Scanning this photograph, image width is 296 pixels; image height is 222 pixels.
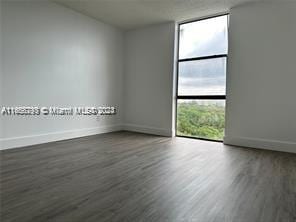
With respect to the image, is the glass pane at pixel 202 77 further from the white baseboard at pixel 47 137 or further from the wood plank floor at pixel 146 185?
the white baseboard at pixel 47 137

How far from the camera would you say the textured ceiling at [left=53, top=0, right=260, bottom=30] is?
3.69 m

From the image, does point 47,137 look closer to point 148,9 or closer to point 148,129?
point 148,129

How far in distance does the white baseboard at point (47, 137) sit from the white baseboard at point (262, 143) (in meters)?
2.98

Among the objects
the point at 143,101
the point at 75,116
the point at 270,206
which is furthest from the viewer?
the point at 143,101

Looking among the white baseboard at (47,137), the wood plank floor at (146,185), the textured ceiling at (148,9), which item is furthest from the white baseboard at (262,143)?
the white baseboard at (47,137)

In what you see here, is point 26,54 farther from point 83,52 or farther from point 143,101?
point 143,101

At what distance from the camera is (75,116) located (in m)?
4.25

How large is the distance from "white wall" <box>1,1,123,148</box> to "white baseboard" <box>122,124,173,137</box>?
0.48 m

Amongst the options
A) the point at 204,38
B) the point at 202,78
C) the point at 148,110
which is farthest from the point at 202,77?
the point at 148,110

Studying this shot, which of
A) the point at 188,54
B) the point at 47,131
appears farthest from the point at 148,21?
the point at 47,131

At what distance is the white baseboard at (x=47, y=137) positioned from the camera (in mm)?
3250

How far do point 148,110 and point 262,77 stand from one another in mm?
2641

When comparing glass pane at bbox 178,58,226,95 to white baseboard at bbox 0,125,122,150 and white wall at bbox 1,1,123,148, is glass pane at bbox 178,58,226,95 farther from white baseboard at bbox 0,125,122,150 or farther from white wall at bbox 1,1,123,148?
white baseboard at bbox 0,125,122,150

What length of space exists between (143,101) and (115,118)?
90 centimetres
